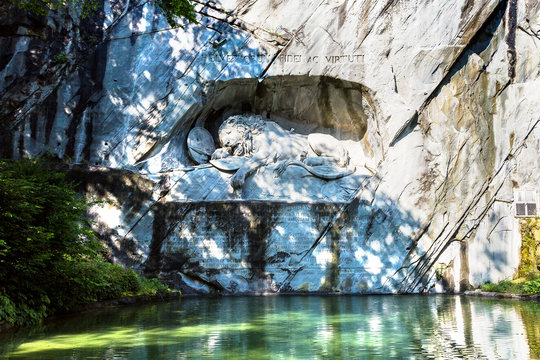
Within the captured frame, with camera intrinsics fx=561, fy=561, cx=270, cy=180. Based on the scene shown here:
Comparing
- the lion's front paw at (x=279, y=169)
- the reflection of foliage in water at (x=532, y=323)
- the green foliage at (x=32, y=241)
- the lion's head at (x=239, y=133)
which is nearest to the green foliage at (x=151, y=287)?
the green foliage at (x=32, y=241)

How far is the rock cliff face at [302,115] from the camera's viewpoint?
12.8 m

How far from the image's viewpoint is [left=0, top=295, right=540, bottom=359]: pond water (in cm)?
511

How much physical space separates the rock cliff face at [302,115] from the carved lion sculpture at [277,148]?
1.38 ft

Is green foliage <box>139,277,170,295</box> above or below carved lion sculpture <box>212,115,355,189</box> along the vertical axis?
below

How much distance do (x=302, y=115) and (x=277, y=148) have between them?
138 centimetres

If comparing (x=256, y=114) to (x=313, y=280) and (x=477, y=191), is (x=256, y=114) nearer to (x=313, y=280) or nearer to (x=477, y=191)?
(x=313, y=280)

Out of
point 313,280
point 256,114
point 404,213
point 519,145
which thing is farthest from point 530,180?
point 256,114

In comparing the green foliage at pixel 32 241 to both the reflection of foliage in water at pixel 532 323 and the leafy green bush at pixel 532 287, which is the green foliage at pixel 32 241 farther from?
the leafy green bush at pixel 532 287

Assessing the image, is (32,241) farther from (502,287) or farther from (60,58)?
(502,287)

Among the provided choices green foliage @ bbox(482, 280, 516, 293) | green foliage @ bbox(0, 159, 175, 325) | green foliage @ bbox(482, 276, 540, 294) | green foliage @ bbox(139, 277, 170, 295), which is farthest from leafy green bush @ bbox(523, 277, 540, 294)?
green foliage @ bbox(0, 159, 175, 325)

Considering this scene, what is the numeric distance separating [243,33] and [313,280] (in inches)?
256

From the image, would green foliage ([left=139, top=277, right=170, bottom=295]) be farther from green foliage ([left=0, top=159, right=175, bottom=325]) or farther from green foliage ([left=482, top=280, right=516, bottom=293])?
green foliage ([left=482, top=280, right=516, bottom=293])

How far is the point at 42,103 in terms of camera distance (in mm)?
14000

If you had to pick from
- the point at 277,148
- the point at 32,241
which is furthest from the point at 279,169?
the point at 32,241
